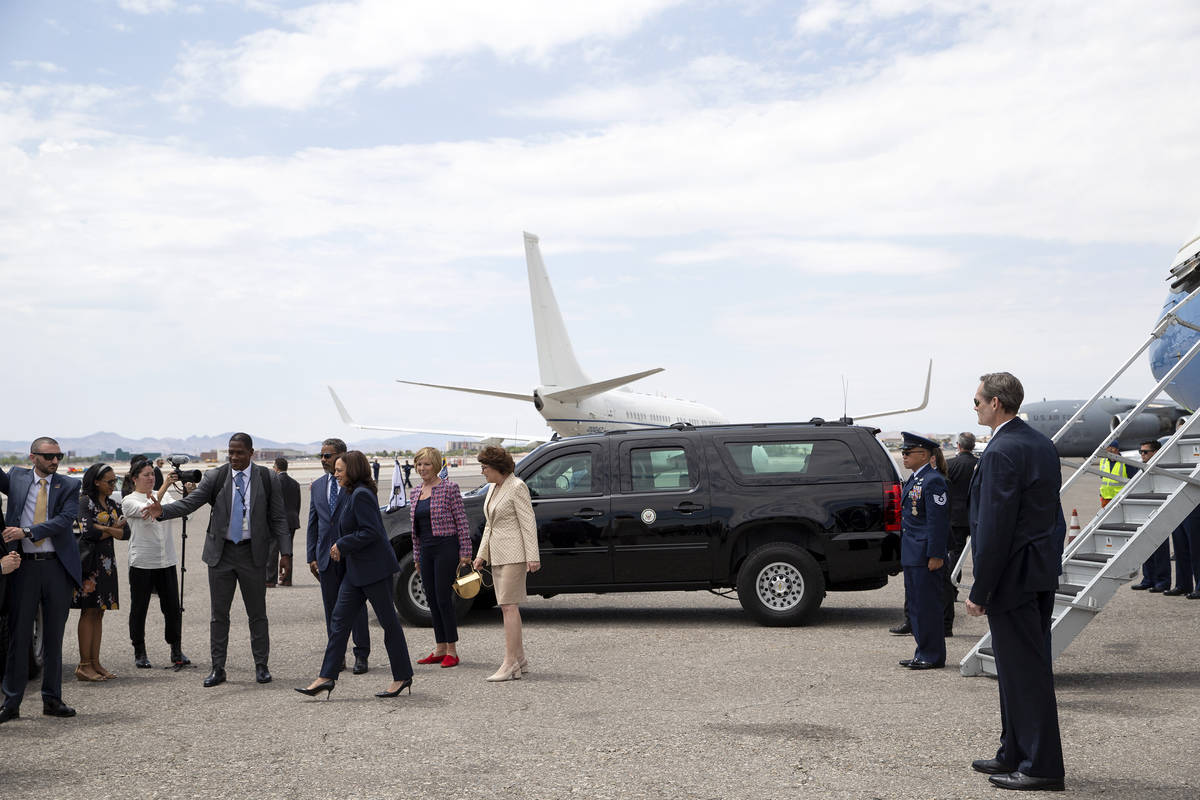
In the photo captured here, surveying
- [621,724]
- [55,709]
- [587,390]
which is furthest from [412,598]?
[587,390]

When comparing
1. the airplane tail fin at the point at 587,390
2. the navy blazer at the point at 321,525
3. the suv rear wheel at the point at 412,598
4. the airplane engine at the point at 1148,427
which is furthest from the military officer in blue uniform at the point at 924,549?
the airplane engine at the point at 1148,427

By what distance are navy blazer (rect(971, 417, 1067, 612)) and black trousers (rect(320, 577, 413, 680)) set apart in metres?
4.07


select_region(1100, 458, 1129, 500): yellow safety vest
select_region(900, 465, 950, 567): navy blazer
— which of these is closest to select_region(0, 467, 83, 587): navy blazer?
select_region(900, 465, 950, 567): navy blazer

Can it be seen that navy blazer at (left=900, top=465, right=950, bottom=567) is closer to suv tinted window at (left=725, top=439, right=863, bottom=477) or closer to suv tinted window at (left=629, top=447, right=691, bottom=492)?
suv tinted window at (left=725, top=439, right=863, bottom=477)

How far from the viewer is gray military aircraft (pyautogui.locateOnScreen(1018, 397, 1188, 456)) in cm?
4559

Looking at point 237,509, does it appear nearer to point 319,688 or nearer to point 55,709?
point 319,688

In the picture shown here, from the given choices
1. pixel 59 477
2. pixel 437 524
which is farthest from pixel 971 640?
pixel 59 477

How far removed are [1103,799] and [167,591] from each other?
698 cm

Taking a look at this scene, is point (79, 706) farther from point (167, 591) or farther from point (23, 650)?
point (167, 591)

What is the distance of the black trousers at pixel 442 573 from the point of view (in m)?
8.93

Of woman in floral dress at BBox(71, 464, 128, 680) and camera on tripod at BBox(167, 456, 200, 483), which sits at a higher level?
camera on tripod at BBox(167, 456, 200, 483)

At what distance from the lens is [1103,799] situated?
5.10m

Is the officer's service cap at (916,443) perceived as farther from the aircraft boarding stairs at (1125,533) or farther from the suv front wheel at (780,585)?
the suv front wheel at (780,585)

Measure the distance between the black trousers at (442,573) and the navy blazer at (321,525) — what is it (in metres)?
0.74
